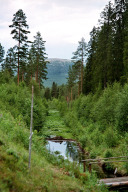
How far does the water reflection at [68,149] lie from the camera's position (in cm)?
1755

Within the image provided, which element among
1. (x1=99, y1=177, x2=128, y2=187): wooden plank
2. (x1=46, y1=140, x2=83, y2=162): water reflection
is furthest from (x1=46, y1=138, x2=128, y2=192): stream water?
(x1=99, y1=177, x2=128, y2=187): wooden plank

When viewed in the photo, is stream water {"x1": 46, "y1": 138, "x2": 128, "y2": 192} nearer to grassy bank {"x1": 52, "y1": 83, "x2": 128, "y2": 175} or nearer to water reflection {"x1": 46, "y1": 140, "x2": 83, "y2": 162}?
water reflection {"x1": 46, "y1": 140, "x2": 83, "y2": 162}

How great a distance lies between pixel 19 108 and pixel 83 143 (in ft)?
27.8

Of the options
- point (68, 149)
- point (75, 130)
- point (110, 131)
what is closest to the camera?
point (110, 131)

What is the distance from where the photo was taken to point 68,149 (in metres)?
20.2

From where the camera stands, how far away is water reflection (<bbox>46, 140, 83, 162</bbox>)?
57.6ft

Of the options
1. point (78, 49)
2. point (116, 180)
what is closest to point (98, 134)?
point (116, 180)

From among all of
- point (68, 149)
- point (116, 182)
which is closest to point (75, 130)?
point (68, 149)

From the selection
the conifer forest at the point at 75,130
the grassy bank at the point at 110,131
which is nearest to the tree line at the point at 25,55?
the conifer forest at the point at 75,130

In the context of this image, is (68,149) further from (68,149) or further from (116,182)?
(116,182)

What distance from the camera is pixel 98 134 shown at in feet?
65.4

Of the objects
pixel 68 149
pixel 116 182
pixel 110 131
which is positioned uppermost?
pixel 110 131

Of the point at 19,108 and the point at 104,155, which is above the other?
the point at 19,108

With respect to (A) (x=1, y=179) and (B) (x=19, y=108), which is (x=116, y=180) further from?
(B) (x=19, y=108)
